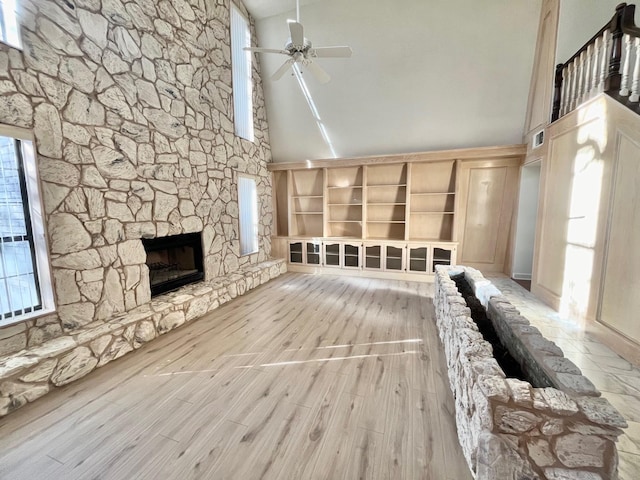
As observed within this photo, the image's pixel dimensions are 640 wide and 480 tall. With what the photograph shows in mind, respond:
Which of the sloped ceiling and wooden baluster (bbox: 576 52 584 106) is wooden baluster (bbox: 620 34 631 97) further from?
the sloped ceiling

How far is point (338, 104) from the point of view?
5.14 meters

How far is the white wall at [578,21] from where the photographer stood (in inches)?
134

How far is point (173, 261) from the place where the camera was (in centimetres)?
406

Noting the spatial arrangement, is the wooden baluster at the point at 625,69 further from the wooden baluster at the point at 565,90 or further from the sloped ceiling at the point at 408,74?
the sloped ceiling at the point at 408,74

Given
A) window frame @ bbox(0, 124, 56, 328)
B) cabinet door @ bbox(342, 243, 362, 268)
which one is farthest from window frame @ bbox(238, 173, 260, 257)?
window frame @ bbox(0, 124, 56, 328)

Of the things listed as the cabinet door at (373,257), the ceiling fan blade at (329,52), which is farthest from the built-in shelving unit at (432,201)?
the ceiling fan blade at (329,52)

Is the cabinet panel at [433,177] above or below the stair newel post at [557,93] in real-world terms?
below

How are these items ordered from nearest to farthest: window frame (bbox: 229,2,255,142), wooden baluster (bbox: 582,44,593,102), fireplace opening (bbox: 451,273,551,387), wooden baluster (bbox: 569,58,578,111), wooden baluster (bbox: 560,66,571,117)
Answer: fireplace opening (bbox: 451,273,551,387), wooden baluster (bbox: 582,44,593,102), wooden baluster (bbox: 569,58,578,111), wooden baluster (bbox: 560,66,571,117), window frame (bbox: 229,2,255,142)

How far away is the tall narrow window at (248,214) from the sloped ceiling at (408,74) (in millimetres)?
1600

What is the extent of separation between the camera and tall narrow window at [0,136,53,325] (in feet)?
6.96

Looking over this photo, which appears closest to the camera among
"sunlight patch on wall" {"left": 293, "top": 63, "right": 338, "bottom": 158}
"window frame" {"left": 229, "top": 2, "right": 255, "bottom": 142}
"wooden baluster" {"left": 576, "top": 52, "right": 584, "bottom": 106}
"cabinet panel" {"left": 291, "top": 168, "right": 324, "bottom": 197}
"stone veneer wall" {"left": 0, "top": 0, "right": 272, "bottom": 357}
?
"stone veneer wall" {"left": 0, "top": 0, "right": 272, "bottom": 357}

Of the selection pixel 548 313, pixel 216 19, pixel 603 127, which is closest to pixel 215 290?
pixel 216 19

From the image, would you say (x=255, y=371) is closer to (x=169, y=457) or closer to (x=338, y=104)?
(x=169, y=457)

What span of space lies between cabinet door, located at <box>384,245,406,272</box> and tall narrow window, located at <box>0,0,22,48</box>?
5.38m
